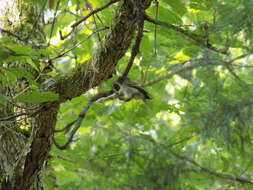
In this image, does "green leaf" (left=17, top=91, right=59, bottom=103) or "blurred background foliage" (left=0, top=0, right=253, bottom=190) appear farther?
"blurred background foliage" (left=0, top=0, right=253, bottom=190)

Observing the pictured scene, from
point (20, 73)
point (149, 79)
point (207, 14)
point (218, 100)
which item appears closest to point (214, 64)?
point (218, 100)

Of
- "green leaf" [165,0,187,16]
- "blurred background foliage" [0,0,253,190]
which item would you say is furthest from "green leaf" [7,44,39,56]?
"green leaf" [165,0,187,16]

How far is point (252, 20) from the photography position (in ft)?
5.32

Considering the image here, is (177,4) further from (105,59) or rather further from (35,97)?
(35,97)

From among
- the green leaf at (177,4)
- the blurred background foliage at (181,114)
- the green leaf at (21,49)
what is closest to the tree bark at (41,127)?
the blurred background foliage at (181,114)

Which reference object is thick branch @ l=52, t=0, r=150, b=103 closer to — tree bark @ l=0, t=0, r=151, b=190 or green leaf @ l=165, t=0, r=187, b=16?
tree bark @ l=0, t=0, r=151, b=190

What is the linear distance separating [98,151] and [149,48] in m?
0.84

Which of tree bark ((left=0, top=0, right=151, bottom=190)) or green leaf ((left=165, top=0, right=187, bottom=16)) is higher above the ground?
green leaf ((left=165, top=0, right=187, bottom=16))

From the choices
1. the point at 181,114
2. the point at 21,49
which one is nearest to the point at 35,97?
the point at 21,49

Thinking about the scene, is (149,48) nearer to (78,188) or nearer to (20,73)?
(20,73)

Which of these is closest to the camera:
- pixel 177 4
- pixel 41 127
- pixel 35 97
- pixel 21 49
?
pixel 21 49

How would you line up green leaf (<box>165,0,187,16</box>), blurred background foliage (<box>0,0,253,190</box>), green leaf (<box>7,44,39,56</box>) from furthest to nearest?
1. blurred background foliage (<box>0,0,253,190</box>)
2. green leaf (<box>165,0,187,16</box>)
3. green leaf (<box>7,44,39,56</box>)

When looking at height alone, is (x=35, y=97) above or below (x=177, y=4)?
below

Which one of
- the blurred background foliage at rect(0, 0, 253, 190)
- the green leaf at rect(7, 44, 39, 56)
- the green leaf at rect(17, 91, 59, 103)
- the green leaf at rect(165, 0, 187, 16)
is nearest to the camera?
the green leaf at rect(7, 44, 39, 56)
